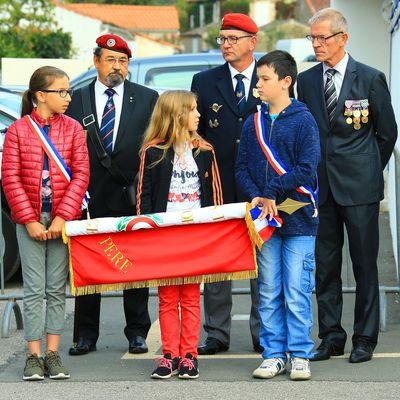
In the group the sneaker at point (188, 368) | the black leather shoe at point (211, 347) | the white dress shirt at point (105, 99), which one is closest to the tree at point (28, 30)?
the white dress shirt at point (105, 99)

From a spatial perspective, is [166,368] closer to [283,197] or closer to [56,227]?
[56,227]

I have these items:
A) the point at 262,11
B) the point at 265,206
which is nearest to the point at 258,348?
the point at 265,206

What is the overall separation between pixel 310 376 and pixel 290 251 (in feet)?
2.38

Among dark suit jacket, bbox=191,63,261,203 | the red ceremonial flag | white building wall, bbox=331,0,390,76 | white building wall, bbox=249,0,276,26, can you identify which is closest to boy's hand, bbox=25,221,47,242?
the red ceremonial flag

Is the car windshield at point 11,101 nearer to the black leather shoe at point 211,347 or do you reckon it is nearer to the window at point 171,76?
the window at point 171,76

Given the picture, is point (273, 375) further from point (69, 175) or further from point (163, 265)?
point (69, 175)

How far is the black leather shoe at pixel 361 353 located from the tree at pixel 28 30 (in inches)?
1577

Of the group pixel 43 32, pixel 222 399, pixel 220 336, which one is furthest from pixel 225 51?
pixel 43 32

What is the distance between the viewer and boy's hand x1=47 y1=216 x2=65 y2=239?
Answer: 6543 mm

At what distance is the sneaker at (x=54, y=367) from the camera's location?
6598 millimetres

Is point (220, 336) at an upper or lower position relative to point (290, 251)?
lower

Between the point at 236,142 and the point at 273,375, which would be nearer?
the point at 273,375

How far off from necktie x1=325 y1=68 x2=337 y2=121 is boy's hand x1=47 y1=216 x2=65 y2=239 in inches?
69.7

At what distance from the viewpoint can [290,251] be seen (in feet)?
21.2
